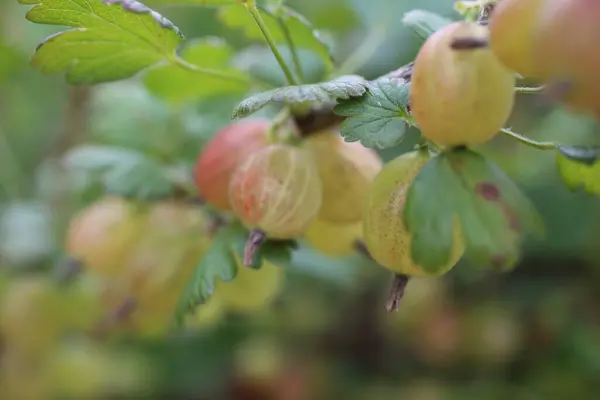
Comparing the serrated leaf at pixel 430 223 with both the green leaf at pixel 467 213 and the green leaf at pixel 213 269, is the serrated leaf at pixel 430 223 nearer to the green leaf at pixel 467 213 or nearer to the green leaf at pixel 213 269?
the green leaf at pixel 467 213

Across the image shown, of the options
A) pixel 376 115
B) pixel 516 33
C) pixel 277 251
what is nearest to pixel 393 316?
pixel 277 251

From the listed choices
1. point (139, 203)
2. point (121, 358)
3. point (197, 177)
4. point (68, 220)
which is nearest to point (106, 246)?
point (139, 203)

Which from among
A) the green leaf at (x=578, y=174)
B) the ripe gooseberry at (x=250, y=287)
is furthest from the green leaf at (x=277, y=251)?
the green leaf at (x=578, y=174)

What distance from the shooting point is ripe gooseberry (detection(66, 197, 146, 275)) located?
0.80m

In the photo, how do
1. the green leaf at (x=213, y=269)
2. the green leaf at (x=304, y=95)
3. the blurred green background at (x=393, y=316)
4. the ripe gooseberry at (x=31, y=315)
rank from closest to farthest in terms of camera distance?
the green leaf at (x=304, y=95) < the green leaf at (x=213, y=269) < the ripe gooseberry at (x=31, y=315) < the blurred green background at (x=393, y=316)

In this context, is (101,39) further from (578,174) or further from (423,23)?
(578,174)

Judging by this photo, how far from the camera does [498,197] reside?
18.9 inches

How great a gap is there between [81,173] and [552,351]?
0.78m

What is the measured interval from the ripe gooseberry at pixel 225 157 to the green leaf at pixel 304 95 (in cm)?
12

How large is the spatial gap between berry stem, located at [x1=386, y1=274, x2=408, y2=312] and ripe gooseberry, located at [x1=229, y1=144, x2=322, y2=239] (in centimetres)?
10

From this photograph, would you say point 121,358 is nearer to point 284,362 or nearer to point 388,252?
Answer: point 284,362

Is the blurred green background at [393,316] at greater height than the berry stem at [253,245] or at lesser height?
lesser

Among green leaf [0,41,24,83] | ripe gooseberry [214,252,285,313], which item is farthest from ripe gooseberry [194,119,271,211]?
green leaf [0,41,24,83]

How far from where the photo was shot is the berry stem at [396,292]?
0.52 meters
